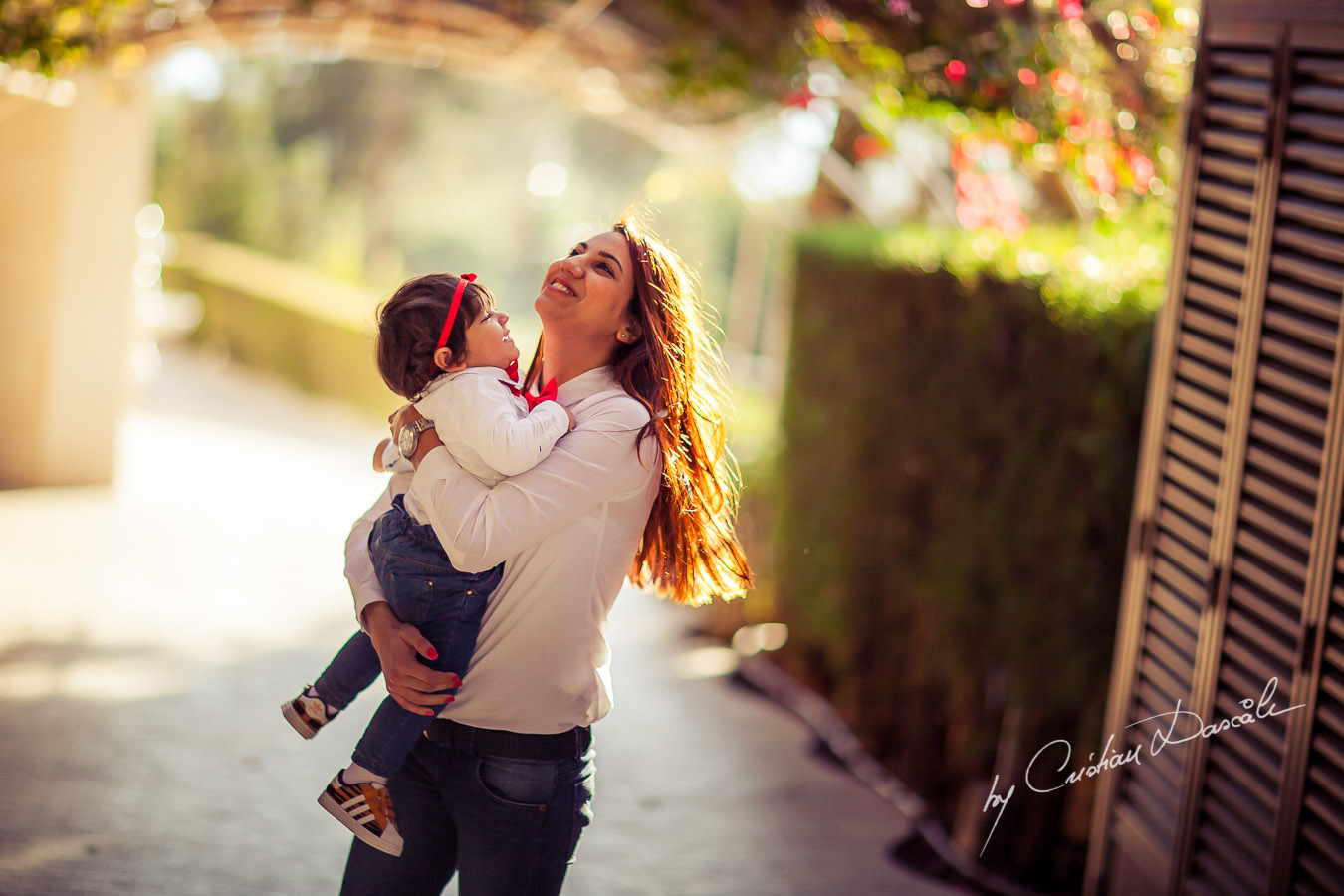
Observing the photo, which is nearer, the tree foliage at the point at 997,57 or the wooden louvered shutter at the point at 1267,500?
the wooden louvered shutter at the point at 1267,500

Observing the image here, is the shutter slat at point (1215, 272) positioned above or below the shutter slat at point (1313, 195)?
below

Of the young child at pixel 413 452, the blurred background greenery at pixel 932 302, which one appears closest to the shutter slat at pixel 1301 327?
the blurred background greenery at pixel 932 302

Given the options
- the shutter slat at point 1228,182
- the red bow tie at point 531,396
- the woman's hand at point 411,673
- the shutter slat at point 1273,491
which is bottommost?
the woman's hand at point 411,673

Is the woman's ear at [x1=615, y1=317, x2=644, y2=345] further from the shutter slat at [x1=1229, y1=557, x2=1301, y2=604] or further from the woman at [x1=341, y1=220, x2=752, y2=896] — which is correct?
the shutter slat at [x1=1229, y1=557, x2=1301, y2=604]

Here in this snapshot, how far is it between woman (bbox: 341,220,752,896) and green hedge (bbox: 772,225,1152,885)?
2353 mm

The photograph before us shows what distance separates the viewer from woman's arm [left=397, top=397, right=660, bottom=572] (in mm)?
2133

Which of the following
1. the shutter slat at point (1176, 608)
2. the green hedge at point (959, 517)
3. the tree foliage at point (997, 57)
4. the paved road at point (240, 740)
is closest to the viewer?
the shutter slat at point (1176, 608)

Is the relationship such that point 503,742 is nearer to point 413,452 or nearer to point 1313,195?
point 413,452

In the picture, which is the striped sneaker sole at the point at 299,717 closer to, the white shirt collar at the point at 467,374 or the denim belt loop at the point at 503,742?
the denim belt loop at the point at 503,742

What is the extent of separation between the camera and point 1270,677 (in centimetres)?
299

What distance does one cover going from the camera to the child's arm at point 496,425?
2154 mm

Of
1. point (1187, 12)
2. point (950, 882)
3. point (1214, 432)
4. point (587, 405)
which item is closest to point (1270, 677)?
point (1214, 432)

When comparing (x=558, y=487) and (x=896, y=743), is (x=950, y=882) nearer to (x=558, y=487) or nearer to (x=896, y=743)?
(x=896, y=743)

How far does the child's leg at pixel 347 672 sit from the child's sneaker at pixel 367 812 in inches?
8.6
